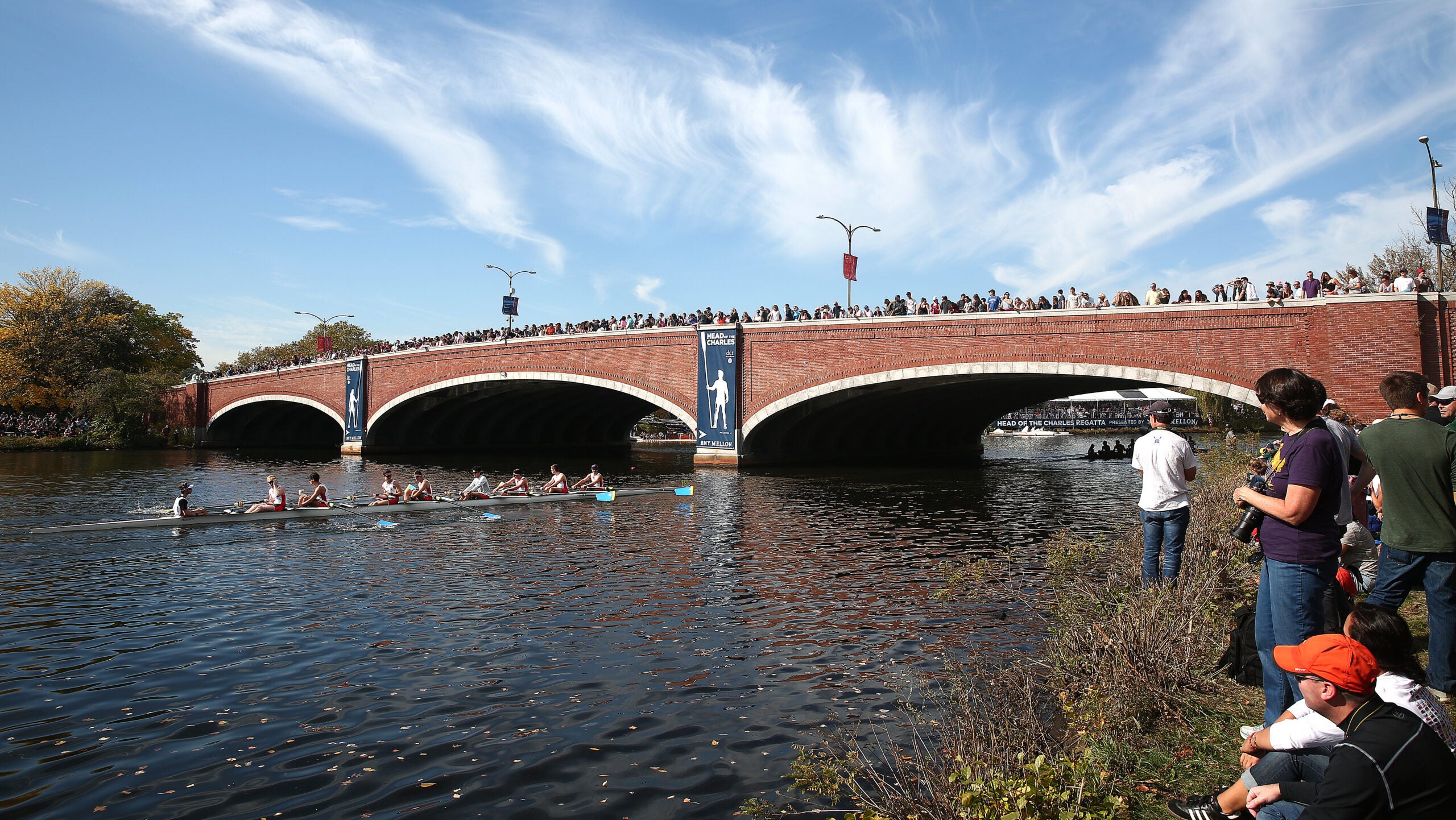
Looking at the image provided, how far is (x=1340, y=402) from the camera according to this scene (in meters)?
23.8


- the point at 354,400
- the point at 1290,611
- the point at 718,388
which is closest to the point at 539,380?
the point at 718,388

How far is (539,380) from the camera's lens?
43.1 meters

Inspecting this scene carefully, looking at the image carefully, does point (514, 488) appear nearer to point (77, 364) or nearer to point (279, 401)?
point (279, 401)

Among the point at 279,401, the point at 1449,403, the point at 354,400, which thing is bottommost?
the point at 1449,403

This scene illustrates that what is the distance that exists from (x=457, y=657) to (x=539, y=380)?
117 feet

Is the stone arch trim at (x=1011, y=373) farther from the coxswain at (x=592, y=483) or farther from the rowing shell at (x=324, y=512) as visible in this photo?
the coxswain at (x=592, y=483)

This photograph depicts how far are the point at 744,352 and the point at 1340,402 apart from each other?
69.1ft

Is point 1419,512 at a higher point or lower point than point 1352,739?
higher

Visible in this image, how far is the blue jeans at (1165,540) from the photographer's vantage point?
7789mm

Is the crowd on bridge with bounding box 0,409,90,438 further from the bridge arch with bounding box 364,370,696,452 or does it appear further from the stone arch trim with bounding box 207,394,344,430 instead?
the bridge arch with bounding box 364,370,696,452

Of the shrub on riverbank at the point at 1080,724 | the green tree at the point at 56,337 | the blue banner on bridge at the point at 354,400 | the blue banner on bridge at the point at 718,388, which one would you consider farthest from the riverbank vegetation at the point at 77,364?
the shrub on riverbank at the point at 1080,724

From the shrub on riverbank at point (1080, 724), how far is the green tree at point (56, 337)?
68.5 meters

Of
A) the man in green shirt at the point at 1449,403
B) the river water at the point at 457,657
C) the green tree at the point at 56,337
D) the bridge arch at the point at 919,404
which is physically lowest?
the river water at the point at 457,657

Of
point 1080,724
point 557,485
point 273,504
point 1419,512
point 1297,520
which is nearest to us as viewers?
point 1297,520
